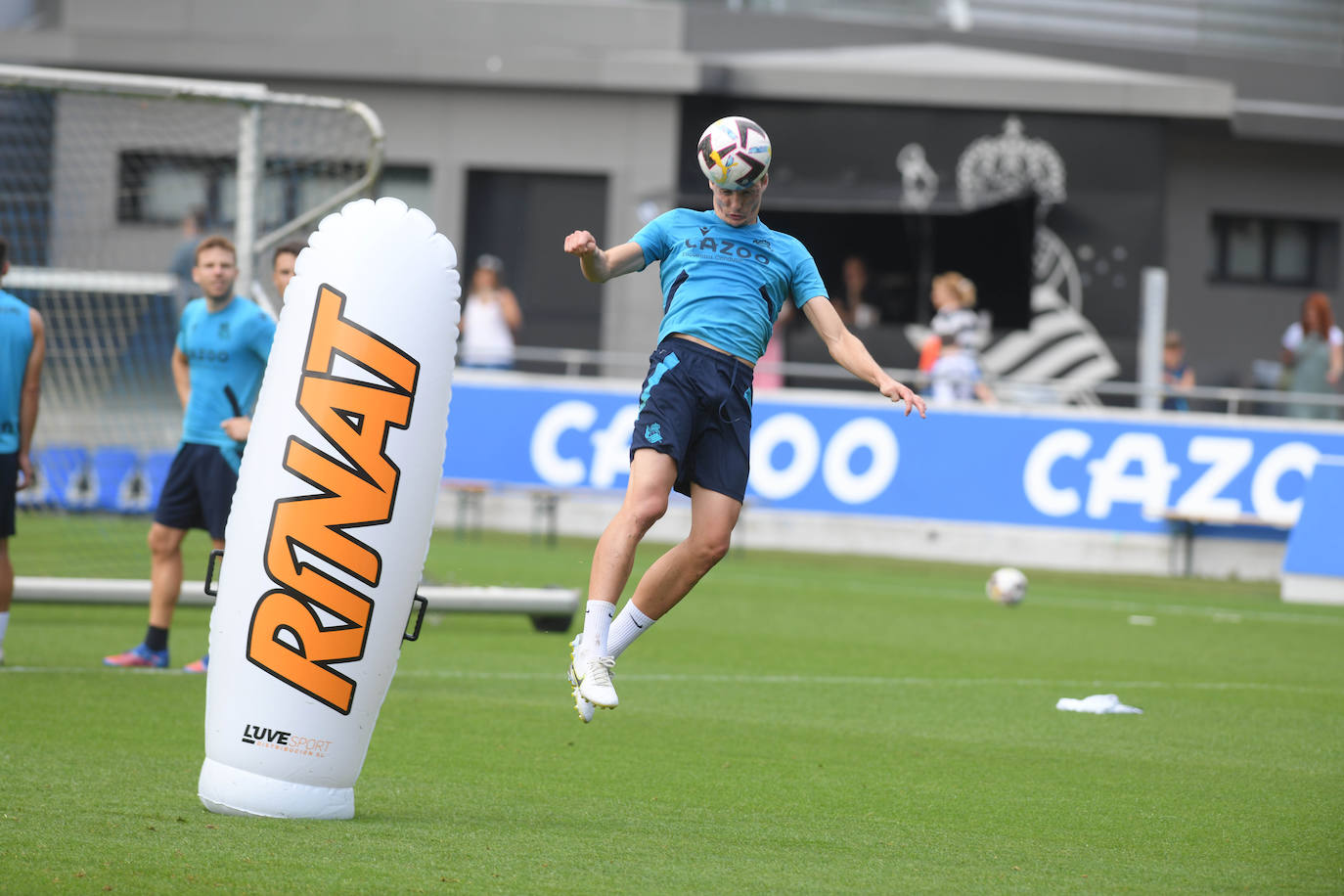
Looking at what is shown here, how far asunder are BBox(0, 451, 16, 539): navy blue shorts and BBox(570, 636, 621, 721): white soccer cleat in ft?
13.7

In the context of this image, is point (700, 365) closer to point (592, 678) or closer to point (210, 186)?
point (592, 678)

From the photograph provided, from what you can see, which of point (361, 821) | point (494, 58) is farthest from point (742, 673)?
point (494, 58)

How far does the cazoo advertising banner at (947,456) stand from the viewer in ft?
57.2

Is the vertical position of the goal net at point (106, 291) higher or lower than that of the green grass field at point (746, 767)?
higher

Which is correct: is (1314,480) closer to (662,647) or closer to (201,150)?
(662,647)

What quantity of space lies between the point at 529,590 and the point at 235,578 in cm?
581

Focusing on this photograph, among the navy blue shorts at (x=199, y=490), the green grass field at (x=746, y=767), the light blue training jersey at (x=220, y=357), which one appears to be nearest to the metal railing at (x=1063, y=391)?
the green grass field at (x=746, y=767)

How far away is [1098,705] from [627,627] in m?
3.41

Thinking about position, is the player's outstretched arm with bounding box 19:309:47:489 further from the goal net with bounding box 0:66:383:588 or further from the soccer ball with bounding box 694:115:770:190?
the soccer ball with bounding box 694:115:770:190

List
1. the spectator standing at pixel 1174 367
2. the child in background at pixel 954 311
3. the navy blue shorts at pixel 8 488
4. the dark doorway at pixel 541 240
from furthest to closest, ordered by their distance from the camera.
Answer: the dark doorway at pixel 541 240 → the spectator standing at pixel 1174 367 → the child in background at pixel 954 311 → the navy blue shorts at pixel 8 488

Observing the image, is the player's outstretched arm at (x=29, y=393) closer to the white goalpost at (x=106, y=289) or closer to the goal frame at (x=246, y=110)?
the goal frame at (x=246, y=110)

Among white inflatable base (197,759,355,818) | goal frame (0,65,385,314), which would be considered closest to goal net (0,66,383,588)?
goal frame (0,65,385,314)

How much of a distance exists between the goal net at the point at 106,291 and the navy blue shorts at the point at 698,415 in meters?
7.74

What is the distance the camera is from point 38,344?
970cm
